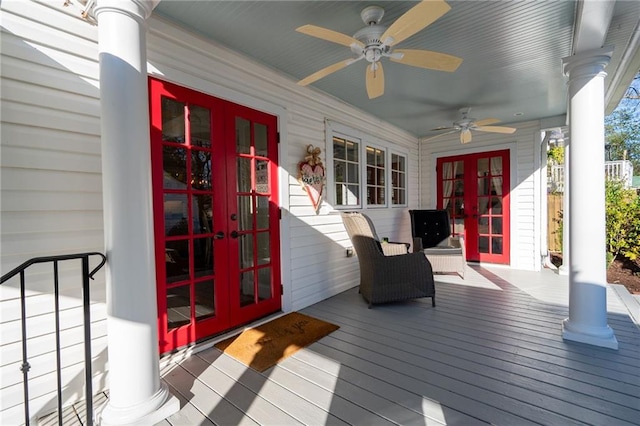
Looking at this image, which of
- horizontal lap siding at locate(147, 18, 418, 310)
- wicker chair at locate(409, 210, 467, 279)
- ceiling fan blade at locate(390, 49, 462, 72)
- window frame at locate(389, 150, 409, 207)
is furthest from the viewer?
window frame at locate(389, 150, 409, 207)

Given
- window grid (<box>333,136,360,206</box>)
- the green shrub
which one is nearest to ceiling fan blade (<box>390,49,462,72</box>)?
window grid (<box>333,136,360,206</box>)

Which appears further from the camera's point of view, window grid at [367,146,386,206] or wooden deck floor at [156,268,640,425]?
window grid at [367,146,386,206]

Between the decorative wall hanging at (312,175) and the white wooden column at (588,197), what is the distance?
95.9 inches

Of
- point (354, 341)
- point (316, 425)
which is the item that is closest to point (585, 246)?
point (354, 341)

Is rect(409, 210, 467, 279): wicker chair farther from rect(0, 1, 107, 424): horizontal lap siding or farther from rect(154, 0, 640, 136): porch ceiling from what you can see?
rect(0, 1, 107, 424): horizontal lap siding

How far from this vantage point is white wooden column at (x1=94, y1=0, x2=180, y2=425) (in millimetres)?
1623

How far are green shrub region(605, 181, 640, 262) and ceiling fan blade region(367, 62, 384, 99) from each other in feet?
17.5

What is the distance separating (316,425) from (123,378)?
3.53ft

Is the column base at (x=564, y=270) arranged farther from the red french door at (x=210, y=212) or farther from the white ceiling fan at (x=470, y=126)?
the red french door at (x=210, y=212)

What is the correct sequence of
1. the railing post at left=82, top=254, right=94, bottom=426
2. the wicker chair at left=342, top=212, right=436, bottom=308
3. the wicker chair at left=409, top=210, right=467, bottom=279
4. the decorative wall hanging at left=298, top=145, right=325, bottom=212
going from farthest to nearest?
the wicker chair at left=409, top=210, right=467, bottom=279, the decorative wall hanging at left=298, top=145, right=325, bottom=212, the wicker chair at left=342, top=212, right=436, bottom=308, the railing post at left=82, top=254, right=94, bottom=426

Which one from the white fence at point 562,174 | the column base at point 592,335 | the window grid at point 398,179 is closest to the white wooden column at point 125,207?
the column base at point 592,335

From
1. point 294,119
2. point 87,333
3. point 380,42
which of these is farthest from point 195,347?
point 380,42

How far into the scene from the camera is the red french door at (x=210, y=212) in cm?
245

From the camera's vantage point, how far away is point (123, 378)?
5.41 ft
